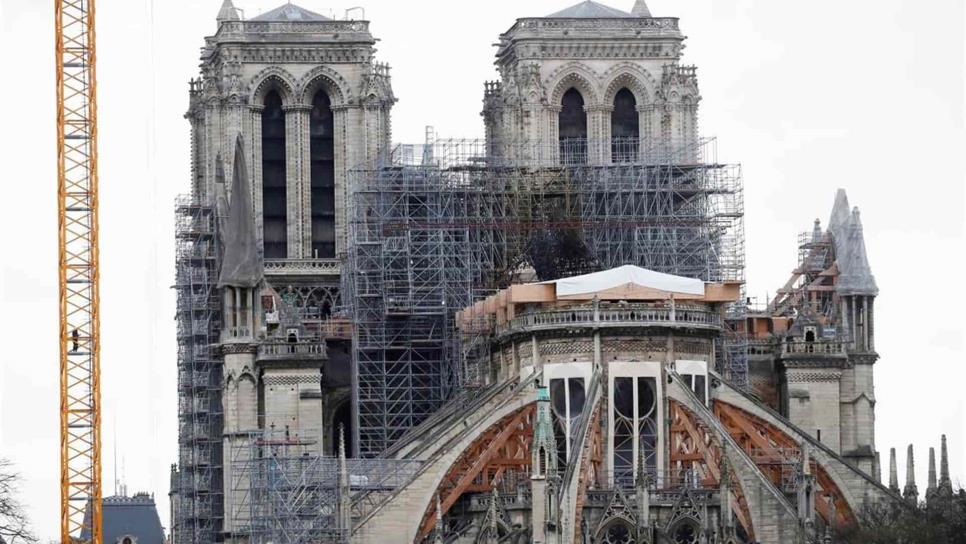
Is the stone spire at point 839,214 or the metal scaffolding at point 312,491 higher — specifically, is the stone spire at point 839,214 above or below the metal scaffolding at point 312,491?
above

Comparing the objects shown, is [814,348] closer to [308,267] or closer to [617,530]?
[617,530]

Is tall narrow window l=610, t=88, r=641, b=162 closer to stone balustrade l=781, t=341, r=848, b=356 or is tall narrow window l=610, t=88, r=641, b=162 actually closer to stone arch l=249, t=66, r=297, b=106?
stone balustrade l=781, t=341, r=848, b=356

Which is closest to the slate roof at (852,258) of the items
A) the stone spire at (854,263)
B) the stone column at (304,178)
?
the stone spire at (854,263)

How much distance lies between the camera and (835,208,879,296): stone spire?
167875 millimetres

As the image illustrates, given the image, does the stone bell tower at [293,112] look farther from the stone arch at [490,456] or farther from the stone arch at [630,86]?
the stone arch at [490,456]

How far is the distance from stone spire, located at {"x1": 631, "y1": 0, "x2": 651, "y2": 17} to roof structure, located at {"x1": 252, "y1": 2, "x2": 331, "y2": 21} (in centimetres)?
1336

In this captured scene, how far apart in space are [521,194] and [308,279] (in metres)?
11.9

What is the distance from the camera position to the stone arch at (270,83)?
172 m

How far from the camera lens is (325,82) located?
568 feet

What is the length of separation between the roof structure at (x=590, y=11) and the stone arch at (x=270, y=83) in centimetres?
1167

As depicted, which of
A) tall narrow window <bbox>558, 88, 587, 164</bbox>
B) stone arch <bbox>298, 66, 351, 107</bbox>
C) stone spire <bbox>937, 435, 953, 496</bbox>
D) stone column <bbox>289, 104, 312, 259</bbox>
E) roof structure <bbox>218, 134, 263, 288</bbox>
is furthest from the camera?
stone column <bbox>289, 104, 312, 259</bbox>

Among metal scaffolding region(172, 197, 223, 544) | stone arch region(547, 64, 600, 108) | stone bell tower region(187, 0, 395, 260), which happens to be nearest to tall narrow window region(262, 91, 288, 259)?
stone bell tower region(187, 0, 395, 260)

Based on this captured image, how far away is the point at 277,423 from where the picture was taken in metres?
160

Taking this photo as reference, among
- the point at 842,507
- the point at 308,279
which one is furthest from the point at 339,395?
the point at 842,507
